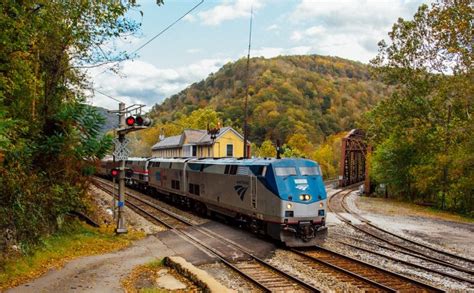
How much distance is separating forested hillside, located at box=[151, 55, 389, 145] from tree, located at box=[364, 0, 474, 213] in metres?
52.6

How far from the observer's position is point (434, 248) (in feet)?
59.1

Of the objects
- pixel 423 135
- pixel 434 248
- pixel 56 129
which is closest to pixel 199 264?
pixel 56 129

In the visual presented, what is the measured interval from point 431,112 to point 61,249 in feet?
104

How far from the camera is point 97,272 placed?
496 inches

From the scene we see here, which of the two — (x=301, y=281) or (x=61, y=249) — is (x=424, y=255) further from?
(x=61, y=249)

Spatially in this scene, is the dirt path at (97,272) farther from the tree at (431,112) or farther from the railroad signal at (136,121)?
the tree at (431,112)

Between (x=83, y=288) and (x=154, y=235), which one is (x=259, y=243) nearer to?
(x=154, y=235)

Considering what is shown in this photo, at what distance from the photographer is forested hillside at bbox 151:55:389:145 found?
104188 mm

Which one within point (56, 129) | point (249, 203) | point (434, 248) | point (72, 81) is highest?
point (72, 81)

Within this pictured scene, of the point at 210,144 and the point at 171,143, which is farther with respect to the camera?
the point at 171,143

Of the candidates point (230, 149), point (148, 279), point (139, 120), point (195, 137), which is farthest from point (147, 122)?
point (195, 137)

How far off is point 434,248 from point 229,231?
8.20 meters

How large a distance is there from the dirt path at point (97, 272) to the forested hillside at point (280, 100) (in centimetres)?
8068

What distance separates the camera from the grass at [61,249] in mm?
11633
